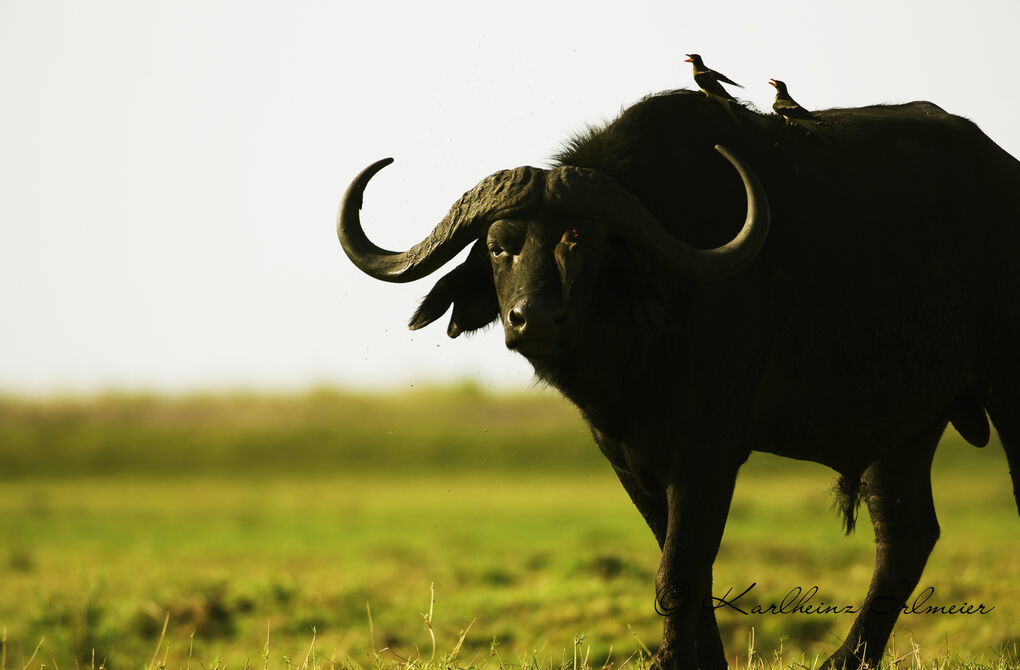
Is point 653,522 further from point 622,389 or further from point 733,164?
point 733,164

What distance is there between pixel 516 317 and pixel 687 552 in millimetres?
1256

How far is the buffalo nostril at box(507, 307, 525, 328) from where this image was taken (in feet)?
16.9

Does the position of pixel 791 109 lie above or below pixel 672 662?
above

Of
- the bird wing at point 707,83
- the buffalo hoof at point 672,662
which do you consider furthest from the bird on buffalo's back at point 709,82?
the buffalo hoof at point 672,662

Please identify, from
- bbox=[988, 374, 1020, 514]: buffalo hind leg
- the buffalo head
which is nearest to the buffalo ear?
the buffalo head

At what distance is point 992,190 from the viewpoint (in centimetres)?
672

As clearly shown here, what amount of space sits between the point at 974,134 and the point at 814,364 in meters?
1.67

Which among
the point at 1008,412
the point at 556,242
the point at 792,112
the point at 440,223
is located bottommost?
the point at 1008,412

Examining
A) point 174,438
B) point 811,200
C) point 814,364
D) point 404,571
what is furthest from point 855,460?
point 174,438

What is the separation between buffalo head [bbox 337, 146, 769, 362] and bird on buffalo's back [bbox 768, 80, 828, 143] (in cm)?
101

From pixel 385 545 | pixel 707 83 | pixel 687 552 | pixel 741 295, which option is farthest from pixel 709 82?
pixel 385 545

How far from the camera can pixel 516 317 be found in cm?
519

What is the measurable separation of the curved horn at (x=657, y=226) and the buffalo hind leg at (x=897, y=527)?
2.10 metres

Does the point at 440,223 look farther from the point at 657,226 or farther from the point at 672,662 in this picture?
the point at 672,662
